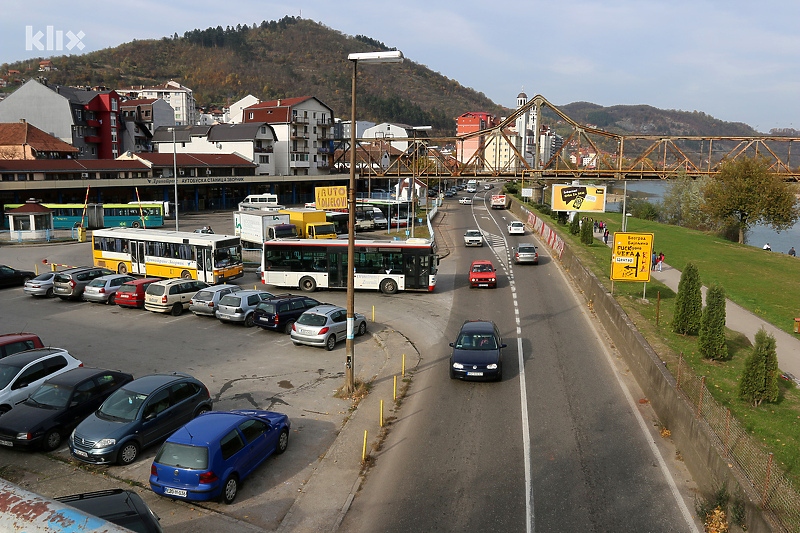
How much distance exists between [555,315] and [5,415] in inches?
809

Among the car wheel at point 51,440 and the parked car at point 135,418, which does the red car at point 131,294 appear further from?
the car wheel at point 51,440

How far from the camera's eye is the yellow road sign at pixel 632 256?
943 inches

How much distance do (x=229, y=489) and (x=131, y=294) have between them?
19573mm

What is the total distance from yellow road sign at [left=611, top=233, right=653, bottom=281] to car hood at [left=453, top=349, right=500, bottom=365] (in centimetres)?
909

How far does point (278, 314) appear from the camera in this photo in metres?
23.7

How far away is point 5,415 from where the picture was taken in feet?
44.5

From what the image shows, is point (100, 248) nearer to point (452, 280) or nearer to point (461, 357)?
point (452, 280)

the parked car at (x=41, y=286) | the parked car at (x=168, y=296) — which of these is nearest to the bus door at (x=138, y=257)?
the parked car at (x=41, y=286)

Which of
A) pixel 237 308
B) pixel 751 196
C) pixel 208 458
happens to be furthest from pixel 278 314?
pixel 751 196

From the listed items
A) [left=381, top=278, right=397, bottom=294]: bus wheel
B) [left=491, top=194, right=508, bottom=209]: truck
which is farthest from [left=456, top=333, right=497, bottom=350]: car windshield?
[left=491, top=194, right=508, bottom=209]: truck

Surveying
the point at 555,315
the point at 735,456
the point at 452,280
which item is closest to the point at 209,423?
the point at 735,456

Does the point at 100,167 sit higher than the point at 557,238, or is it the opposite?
the point at 100,167

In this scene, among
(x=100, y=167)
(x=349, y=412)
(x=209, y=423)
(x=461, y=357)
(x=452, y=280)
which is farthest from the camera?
(x=100, y=167)

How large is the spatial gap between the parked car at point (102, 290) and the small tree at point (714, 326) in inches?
1020
